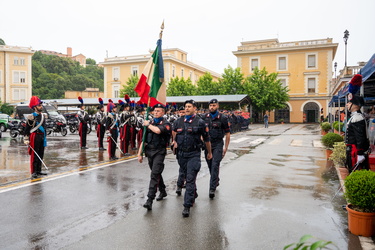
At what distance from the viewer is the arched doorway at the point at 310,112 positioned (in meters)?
52.5

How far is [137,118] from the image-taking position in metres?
13.1

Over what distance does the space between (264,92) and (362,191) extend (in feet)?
142

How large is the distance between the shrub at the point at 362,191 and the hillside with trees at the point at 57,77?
76.0 m

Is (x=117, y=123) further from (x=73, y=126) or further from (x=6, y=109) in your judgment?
(x=6, y=109)

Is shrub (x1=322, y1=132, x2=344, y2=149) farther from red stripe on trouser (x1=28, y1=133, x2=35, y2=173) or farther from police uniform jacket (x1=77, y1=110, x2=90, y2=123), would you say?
police uniform jacket (x1=77, y1=110, x2=90, y2=123)

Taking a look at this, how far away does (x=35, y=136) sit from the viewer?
8.69 metres

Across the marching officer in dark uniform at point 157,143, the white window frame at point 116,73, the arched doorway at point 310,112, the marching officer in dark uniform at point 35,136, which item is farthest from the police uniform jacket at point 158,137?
the white window frame at point 116,73

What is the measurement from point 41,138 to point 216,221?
227 inches

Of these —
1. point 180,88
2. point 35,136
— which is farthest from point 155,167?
point 180,88

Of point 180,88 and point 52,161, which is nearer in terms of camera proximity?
point 52,161

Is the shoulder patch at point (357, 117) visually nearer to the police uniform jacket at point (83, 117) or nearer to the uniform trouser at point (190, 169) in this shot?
the uniform trouser at point (190, 169)

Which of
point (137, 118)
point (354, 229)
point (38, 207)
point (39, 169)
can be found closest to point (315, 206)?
point (354, 229)

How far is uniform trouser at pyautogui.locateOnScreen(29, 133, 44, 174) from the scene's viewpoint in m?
8.51

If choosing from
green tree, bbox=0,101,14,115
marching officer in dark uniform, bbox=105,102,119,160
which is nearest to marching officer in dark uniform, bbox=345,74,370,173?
marching officer in dark uniform, bbox=105,102,119,160
